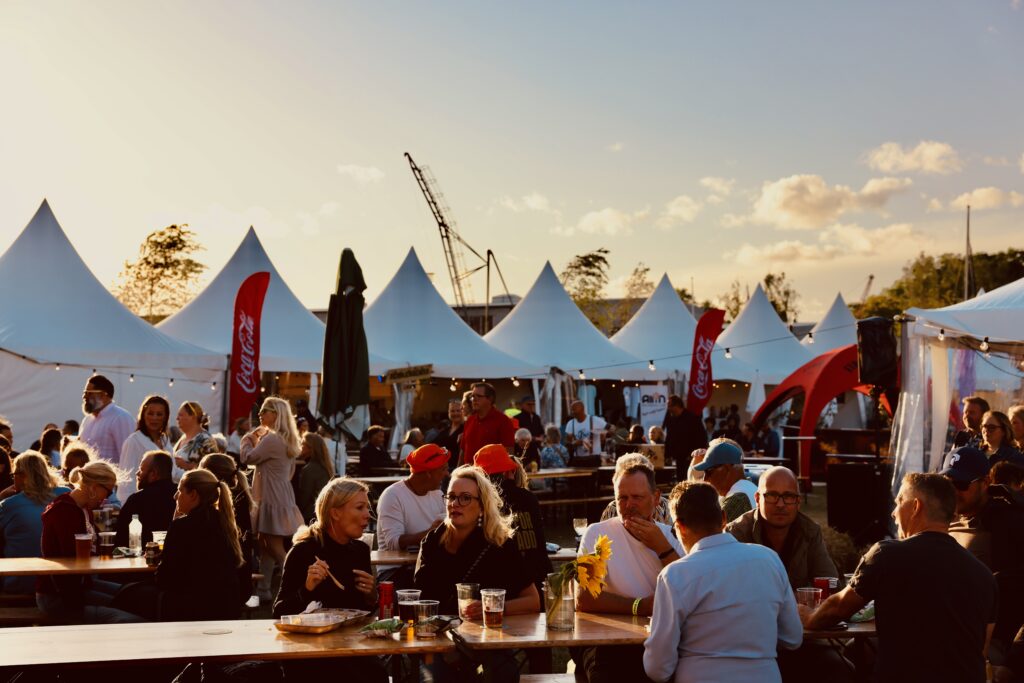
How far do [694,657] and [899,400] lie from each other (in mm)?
9567

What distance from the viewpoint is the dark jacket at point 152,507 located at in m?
7.40

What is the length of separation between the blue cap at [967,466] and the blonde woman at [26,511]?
5474mm

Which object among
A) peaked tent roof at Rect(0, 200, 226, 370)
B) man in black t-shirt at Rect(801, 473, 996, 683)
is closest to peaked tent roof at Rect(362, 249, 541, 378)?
peaked tent roof at Rect(0, 200, 226, 370)

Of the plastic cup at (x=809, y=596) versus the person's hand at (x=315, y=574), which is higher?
the person's hand at (x=315, y=574)

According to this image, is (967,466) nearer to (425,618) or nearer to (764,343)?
(425,618)

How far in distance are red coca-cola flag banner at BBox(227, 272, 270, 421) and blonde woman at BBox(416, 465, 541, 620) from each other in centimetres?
1050

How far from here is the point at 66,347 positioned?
54.0ft

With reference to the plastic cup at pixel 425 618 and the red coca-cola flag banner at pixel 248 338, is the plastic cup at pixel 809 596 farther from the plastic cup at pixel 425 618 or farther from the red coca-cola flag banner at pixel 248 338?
the red coca-cola flag banner at pixel 248 338

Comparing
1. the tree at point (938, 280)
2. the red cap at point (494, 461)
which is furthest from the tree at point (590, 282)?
the red cap at point (494, 461)

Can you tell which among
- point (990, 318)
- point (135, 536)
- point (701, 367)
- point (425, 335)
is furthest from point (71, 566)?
point (425, 335)

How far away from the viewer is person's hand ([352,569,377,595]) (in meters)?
4.76

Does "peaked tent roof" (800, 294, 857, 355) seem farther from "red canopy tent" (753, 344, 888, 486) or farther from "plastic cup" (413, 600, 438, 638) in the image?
"plastic cup" (413, 600, 438, 638)

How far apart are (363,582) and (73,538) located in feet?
9.70

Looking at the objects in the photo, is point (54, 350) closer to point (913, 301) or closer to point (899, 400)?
point (899, 400)
